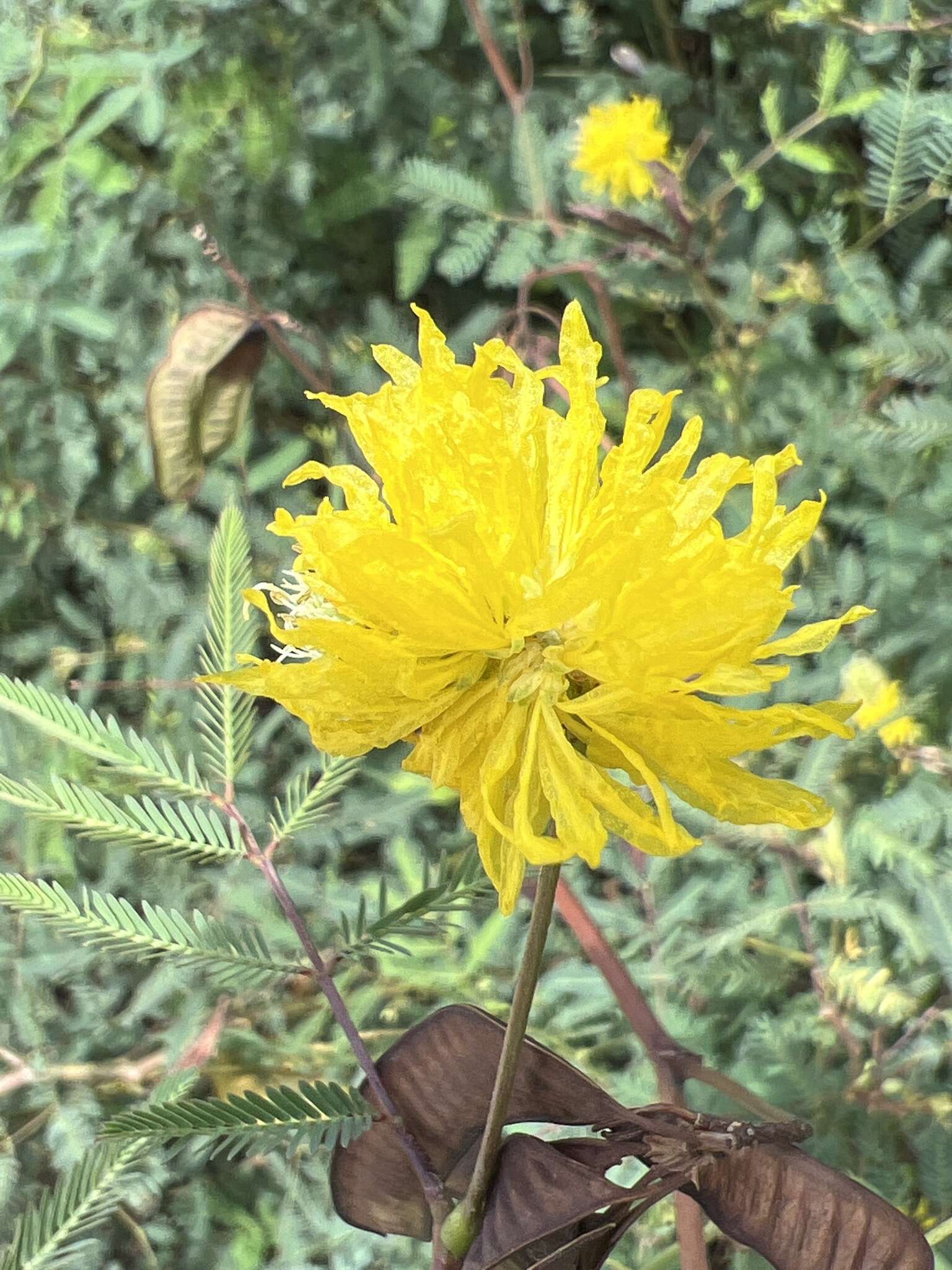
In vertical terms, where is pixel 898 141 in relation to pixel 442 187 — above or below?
above

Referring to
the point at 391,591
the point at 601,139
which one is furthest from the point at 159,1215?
the point at 601,139

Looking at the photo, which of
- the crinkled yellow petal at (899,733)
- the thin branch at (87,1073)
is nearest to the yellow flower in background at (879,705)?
the crinkled yellow petal at (899,733)

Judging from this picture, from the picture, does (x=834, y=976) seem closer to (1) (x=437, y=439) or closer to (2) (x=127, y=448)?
(1) (x=437, y=439)

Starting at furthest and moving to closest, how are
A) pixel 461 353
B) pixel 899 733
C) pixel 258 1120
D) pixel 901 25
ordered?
pixel 461 353 < pixel 901 25 < pixel 899 733 < pixel 258 1120

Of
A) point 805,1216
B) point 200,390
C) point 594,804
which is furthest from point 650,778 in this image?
point 200,390

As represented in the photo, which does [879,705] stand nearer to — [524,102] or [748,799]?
[748,799]
